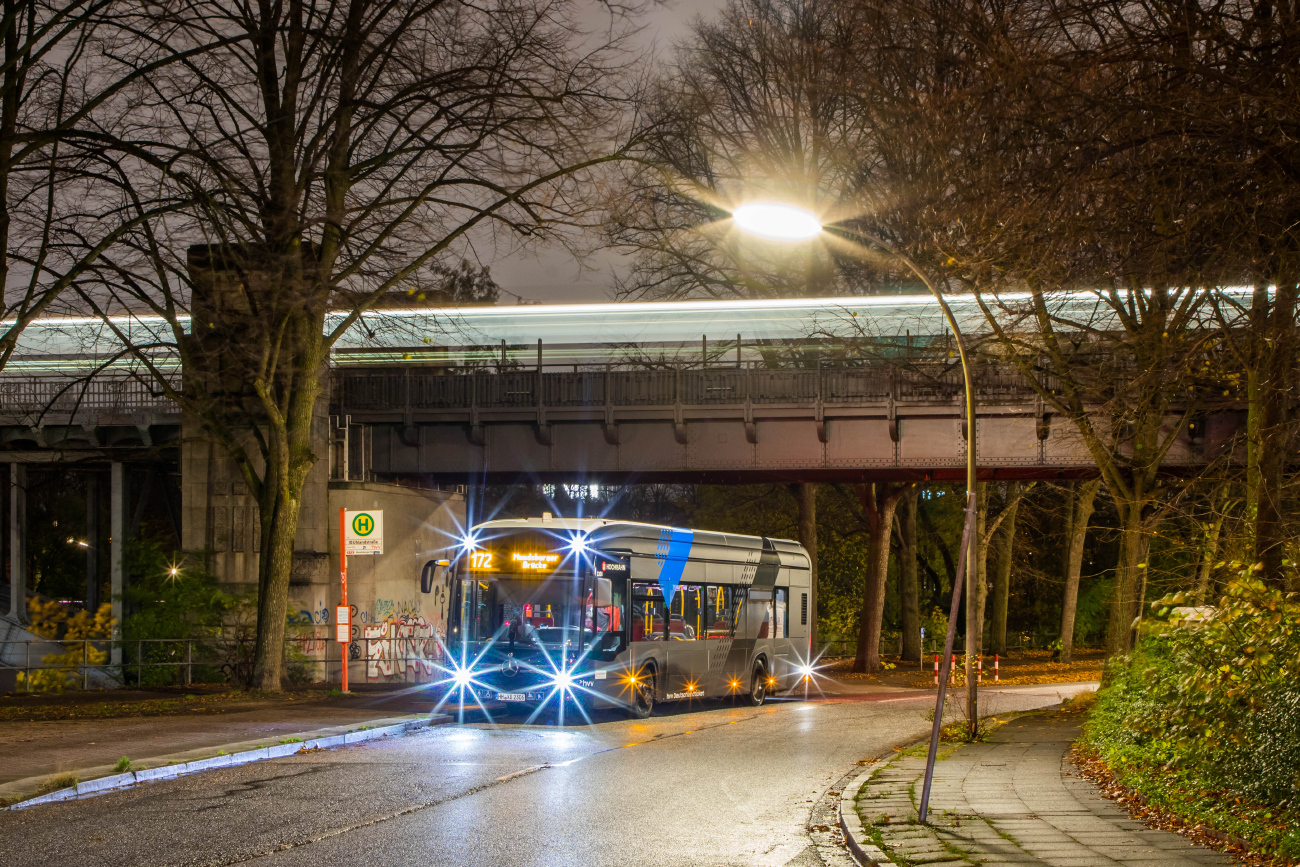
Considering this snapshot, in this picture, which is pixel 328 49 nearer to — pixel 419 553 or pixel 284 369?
pixel 284 369

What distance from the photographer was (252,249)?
23.0 meters

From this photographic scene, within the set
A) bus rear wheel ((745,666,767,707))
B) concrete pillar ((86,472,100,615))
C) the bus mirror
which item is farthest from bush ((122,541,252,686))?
concrete pillar ((86,472,100,615))

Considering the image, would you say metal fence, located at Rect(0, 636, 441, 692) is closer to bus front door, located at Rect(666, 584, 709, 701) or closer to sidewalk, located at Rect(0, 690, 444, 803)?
sidewalk, located at Rect(0, 690, 444, 803)

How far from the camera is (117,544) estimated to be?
33000 millimetres

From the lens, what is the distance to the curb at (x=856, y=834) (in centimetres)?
857

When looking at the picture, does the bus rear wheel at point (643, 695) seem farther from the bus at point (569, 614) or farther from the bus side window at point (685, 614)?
the bus side window at point (685, 614)

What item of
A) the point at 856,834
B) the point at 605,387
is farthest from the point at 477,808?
the point at 605,387

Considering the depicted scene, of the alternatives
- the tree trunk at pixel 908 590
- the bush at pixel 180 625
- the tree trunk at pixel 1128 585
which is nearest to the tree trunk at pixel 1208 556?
the tree trunk at pixel 1128 585

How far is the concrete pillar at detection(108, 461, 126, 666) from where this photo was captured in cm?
2878

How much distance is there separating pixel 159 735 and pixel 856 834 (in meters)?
9.97

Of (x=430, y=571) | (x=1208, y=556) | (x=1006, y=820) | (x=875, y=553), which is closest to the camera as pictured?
(x=1006, y=820)

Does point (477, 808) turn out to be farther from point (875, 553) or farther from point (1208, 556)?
point (875, 553)

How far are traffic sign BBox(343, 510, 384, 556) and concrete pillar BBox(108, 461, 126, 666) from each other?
7104mm

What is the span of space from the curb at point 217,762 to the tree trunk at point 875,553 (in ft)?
68.4
